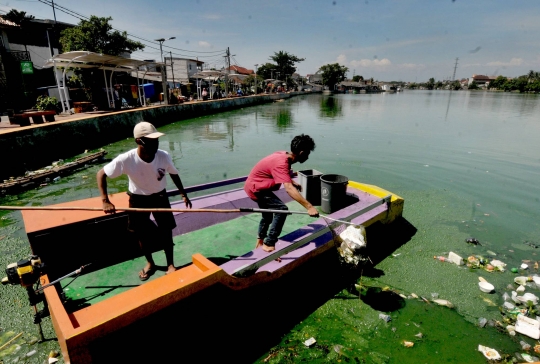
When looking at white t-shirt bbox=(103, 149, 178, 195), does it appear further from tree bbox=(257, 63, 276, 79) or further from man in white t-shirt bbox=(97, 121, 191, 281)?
tree bbox=(257, 63, 276, 79)

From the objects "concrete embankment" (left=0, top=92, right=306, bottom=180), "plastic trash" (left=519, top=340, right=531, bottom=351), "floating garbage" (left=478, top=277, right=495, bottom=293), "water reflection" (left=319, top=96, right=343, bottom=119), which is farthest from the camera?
"water reflection" (left=319, top=96, right=343, bottom=119)

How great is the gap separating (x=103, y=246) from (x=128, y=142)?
11793 millimetres

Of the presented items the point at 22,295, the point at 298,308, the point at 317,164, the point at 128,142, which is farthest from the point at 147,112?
the point at 298,308

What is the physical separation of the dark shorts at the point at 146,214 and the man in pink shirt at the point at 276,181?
3.35 ft

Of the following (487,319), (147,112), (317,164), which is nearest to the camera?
(487,319)

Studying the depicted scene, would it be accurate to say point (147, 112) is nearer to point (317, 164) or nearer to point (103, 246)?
point (317, 164)

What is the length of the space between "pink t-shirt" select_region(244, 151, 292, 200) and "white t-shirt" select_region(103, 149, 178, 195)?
3.13 ft

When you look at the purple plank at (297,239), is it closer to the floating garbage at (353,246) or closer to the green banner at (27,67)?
the floating garbage at (353,246)

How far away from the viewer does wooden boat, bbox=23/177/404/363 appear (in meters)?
2.00

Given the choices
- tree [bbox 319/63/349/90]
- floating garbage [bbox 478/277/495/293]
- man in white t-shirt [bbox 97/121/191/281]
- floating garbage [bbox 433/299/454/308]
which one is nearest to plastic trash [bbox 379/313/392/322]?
floating garbage [bbox 433/299/454/308]

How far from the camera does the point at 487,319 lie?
340 cm

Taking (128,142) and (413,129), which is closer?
(128,142)

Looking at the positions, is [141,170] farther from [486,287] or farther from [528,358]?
[486,287]

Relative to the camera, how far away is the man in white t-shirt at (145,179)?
2.79 m
